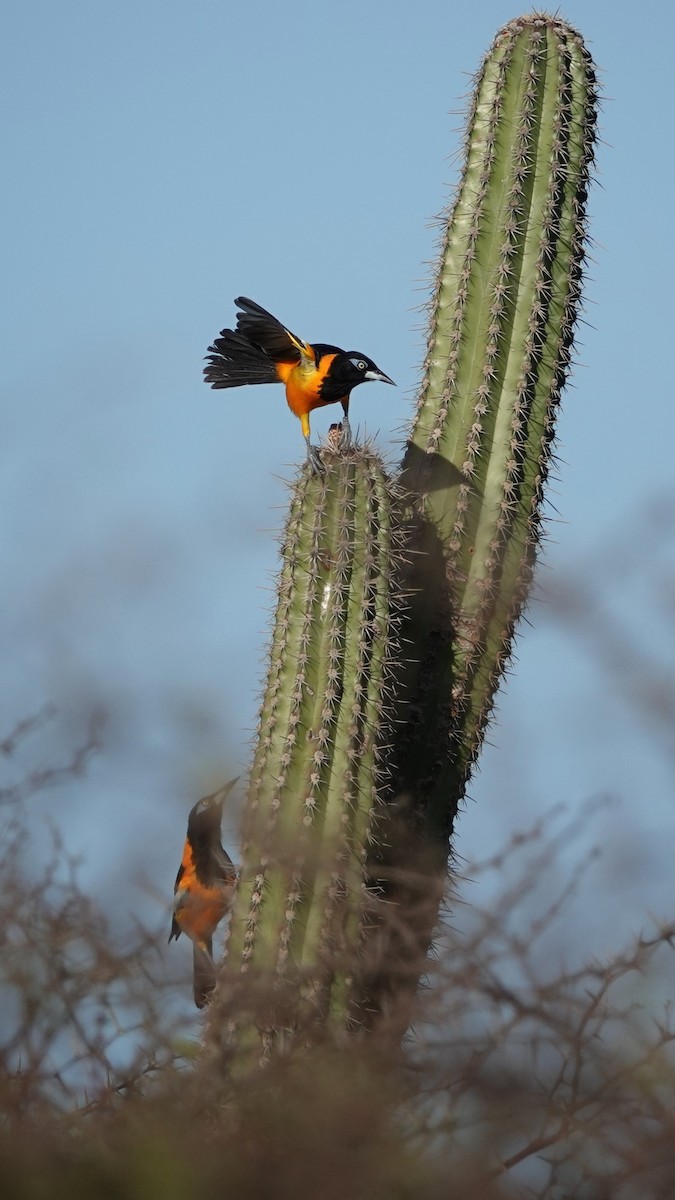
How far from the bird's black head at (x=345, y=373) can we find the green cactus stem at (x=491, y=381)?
1.48 ft

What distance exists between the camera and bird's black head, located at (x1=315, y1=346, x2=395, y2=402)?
17.5 feet

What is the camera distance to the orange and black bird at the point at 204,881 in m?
4.24

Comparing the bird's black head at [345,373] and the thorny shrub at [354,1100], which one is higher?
the bird's black head at [345,373]

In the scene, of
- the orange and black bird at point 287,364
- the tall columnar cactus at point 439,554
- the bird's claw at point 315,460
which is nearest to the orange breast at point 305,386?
the orange and black bird at point 287,364

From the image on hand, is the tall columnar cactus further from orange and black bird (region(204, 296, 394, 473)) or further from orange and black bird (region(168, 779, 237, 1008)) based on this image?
orange and black bird (region(204, 296, 394, 473))

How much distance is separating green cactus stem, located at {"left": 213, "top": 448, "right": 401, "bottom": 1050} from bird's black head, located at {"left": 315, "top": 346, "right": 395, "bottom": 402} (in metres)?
0.96

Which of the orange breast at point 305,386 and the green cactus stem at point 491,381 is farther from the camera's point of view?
the orange breast at point 305,386

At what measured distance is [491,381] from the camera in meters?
4.88

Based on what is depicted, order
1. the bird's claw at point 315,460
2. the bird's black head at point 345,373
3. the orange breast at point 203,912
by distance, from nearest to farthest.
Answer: the orange breast at point 203,912
the bird's claw at point 315,460
the bird's black head at point 345,373

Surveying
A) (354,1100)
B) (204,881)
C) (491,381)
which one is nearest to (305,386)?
(491,381)

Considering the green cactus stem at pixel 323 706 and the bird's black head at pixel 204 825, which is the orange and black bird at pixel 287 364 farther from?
the bird's black head at pixel 204 825

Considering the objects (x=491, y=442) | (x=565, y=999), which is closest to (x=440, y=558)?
(x=491, y=442)

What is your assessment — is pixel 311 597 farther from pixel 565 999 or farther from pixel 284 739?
pixel 565 999

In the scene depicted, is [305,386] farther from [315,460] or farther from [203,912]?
[203,912]
